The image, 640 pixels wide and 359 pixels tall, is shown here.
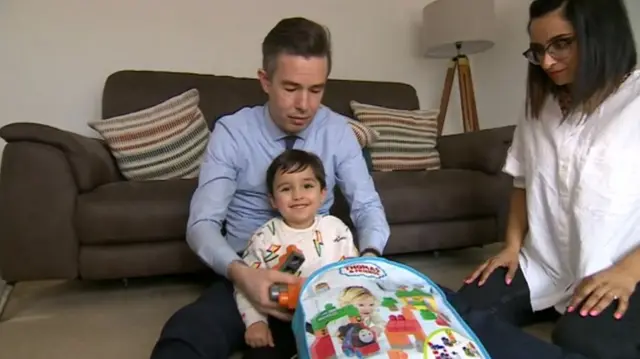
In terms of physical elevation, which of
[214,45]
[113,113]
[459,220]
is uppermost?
[214,45]

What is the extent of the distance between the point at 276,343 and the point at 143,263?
0.81 metres

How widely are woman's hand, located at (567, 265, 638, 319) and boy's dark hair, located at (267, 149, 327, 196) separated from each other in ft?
1.91

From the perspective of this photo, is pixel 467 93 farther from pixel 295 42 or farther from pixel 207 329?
pixel 207 329

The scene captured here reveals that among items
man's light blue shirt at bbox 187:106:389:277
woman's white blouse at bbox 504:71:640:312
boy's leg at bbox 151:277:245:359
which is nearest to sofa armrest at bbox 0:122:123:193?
man's light blue shirt at bbox 187:106:389:277

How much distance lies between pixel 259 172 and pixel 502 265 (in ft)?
2.07

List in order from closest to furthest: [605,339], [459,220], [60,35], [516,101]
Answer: [605,339]
[459,220]
[60,35]
[516,101]

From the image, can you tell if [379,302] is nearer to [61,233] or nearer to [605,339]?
[605,339]

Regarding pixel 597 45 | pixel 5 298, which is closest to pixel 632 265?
pixel 597 45

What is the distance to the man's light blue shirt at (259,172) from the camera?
129 centimetres

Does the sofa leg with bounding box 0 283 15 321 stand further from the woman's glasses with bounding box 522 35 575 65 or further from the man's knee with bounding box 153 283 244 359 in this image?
the woman's glasses with bounding box 522 35 575 65

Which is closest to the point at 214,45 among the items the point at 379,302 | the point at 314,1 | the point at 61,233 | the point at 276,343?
the point at 314,1

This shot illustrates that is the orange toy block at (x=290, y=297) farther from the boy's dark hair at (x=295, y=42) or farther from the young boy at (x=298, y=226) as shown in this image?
the boy's dark hair at (x=295, y=42)

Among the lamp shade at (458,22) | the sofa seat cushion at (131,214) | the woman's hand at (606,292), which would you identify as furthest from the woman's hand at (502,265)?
the lamp shade at (458,22)

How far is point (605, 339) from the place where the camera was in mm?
1072
